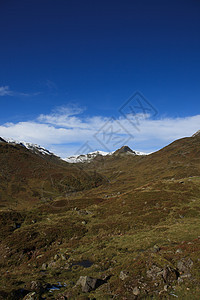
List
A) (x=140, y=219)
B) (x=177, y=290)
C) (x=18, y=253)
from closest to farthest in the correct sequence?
(x=177, y=290) < (x=18, y=253) < (x=140, y=219)

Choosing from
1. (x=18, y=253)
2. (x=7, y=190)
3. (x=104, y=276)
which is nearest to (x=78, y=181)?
(x=7, y=190)

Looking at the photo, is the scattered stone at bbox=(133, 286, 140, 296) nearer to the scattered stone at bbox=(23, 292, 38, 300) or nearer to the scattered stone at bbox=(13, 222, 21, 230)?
the scattered stone at bbox=(23, 292, 38, 300)

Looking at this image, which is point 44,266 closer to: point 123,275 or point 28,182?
point 123,275

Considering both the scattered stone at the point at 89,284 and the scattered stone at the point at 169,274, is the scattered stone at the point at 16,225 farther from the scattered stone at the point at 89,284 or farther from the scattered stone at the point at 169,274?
Answer: the scattered stone at the point at 169,274

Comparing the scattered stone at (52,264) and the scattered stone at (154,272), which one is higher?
the scattered stone at (154,272)

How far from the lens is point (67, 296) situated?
492 inches

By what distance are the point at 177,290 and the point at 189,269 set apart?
236cm

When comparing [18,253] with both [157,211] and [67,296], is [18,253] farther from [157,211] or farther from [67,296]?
[157,211]

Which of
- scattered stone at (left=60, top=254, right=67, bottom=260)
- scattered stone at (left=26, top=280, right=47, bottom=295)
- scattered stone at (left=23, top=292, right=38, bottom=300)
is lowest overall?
scattered stone at (left=60, top=254, right=67, bottom=260)

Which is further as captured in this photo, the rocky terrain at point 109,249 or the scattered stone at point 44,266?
the scattered stone at point 44,266

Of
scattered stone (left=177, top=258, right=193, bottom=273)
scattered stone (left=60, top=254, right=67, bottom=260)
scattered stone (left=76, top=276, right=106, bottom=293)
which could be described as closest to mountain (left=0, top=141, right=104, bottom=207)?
scattered stone (left=60, top=254, right=67, bottom=260)

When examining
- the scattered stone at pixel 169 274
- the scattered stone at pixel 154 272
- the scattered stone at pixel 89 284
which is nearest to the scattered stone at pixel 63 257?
the scattered stone at pixel 89 284

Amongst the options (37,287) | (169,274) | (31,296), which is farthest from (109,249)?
(31,296)

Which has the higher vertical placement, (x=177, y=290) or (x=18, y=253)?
(x=177, y=290)
